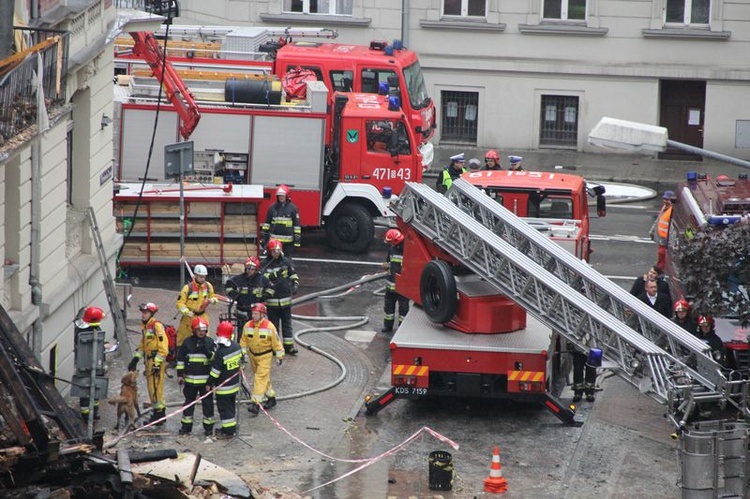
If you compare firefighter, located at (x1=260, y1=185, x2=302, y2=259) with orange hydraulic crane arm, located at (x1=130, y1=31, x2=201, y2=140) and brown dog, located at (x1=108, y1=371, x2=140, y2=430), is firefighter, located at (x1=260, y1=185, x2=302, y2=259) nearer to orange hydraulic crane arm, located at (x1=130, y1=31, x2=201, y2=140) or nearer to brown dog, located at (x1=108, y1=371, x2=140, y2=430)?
orange hydraulic crane arm, located at (x1=130, y1=31, x2=201, y2=140)

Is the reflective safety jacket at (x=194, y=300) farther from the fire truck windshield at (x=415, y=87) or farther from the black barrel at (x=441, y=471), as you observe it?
the fire truck windshield at (x=415, y=87)

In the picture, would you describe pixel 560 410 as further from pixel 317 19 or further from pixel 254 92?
pixel 317 19

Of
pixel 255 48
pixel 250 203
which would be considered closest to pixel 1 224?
pixel 250 203

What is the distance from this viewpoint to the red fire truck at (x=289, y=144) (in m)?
24.0

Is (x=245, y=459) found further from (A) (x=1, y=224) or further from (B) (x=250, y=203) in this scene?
(B) (x=250, y=203)

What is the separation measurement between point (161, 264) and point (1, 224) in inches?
291

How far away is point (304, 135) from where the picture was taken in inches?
950

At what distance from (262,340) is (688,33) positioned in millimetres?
19348

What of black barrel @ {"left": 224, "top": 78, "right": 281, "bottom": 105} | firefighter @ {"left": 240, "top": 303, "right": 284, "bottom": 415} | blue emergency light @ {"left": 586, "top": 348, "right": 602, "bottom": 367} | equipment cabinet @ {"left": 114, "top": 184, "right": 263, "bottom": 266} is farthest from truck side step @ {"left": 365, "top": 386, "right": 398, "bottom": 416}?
black barrel @ {"left": 224, "top": 78, "right": 281, "bottom": 105}

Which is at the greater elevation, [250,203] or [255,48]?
[255,48]

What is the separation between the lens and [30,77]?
47.1 feet

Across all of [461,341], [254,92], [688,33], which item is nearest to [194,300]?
[461,341]

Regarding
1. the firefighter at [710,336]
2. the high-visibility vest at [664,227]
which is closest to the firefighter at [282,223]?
the high-visibility vest at [664,227]

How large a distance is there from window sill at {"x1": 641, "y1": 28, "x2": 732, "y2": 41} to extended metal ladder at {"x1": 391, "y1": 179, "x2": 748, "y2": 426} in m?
16.4
